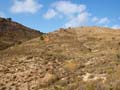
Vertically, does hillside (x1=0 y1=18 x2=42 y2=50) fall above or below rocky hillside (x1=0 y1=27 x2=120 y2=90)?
above

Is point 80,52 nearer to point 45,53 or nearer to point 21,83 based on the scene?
point 45,53

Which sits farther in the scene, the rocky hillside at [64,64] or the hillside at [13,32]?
the hillside at [13,32]

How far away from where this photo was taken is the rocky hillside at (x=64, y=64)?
2092cm

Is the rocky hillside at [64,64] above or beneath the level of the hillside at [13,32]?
beneath

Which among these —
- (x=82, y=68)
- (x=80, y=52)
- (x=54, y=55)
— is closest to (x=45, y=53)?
(x=54, y=55)

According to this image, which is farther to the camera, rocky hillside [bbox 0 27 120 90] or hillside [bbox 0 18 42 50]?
hillside [bbox 0 18 42 50]

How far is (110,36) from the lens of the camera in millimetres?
35219

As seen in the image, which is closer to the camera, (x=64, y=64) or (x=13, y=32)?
(x=64, y=64)

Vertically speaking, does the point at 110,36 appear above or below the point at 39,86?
above

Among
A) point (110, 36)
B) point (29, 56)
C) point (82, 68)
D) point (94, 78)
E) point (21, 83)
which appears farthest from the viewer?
point (110, 36)

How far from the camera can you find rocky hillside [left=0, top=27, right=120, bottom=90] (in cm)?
2092

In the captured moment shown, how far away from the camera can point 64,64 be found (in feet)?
82.9

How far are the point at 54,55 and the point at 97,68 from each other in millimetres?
6203

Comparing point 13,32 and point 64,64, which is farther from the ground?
point 13,32
